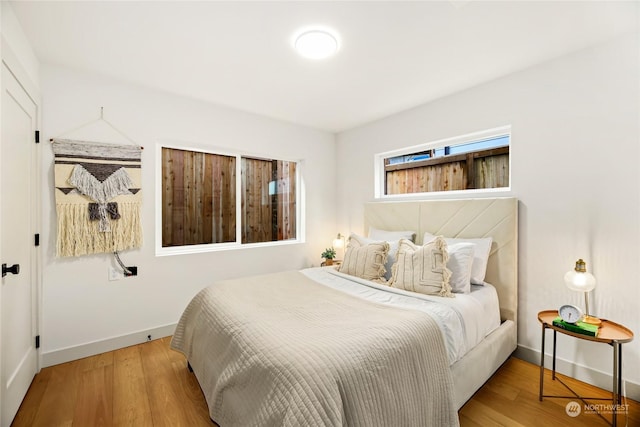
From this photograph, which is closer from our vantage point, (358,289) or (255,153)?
(358,289)

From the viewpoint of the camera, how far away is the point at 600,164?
1999mm

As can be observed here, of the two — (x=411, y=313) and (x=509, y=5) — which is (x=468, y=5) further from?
(x=411, y=313)

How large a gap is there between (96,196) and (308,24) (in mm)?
2254

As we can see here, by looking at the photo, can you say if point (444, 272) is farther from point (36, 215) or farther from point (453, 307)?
point (36, 215)

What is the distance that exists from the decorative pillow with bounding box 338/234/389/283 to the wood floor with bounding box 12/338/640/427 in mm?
1109

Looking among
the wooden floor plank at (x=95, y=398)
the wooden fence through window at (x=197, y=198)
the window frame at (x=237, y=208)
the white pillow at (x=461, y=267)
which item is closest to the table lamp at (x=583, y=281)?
Answer: the white pillow at (x=461, y=267)

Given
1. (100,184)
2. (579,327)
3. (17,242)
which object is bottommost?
(579,327)

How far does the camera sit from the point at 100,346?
247 centimetres

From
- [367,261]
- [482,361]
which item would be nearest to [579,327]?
[482,361]

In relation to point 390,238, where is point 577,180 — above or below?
above

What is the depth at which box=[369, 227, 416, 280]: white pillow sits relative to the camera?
260cm

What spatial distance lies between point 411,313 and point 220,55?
7.57 ft

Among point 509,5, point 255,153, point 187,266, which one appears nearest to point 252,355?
point 187,266

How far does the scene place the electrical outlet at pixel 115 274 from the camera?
253 cm
